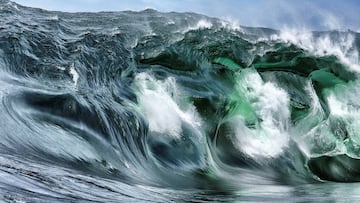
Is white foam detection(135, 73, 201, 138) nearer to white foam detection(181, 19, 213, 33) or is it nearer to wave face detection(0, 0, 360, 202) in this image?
wave face detection(0, 0, 360, 202)

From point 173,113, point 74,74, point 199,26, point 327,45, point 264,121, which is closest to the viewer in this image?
point 173,113

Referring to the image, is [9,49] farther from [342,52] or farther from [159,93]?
[342,52]

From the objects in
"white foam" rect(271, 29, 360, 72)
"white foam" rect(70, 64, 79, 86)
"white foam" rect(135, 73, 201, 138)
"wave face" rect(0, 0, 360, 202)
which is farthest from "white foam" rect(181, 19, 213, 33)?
"white foam" rect(70, 64, 79, 86)

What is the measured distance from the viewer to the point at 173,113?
29.2 ft

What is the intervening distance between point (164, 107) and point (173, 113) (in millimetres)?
162

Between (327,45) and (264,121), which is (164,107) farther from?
(327,45)

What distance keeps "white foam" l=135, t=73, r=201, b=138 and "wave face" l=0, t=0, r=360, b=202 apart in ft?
0.10

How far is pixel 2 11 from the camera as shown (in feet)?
43.6

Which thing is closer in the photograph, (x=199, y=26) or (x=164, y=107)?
(x=164, y=107)

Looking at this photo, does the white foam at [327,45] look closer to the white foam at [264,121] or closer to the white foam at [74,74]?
the white foam at [264,121]

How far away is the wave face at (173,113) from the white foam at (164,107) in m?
0.03

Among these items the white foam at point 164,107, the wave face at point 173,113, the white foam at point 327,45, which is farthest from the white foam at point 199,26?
the white foam at point 164,107

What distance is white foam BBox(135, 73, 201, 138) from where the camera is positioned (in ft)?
27.2

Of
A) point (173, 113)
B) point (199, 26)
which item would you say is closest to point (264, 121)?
point (173, 113)
